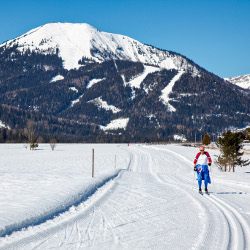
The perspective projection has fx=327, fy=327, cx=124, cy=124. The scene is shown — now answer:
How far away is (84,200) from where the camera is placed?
1122 centimetres

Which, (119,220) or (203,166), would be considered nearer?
(119,220)

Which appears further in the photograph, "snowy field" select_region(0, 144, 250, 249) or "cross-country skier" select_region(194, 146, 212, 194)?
"cross-country skier" select_region(194, 146, 212, 194)

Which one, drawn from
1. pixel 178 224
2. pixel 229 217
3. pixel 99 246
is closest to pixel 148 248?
pixel 99 246

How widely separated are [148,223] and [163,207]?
6.90 feet

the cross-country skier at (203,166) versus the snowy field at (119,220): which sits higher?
Answer: the cross-country skier at (203,166)

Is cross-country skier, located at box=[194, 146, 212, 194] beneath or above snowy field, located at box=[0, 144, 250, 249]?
above

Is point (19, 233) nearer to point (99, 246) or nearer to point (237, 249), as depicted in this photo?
point (99, 246)

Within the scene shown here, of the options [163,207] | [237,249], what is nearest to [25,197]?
[163,207]

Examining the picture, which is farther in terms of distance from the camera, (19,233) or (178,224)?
(178,224)

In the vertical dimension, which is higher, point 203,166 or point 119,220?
point 203,166

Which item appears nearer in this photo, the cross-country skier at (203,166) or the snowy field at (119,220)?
the snowy field at (119,220)

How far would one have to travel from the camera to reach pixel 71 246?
612 cm

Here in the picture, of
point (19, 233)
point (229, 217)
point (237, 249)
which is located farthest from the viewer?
point (229, 217)

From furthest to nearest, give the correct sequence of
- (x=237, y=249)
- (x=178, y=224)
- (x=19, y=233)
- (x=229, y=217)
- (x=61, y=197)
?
(x=61, y=197) → (x=229, y=217) → (x=178, y=224) → (x=19, y=233) → (x=237, y=249)
